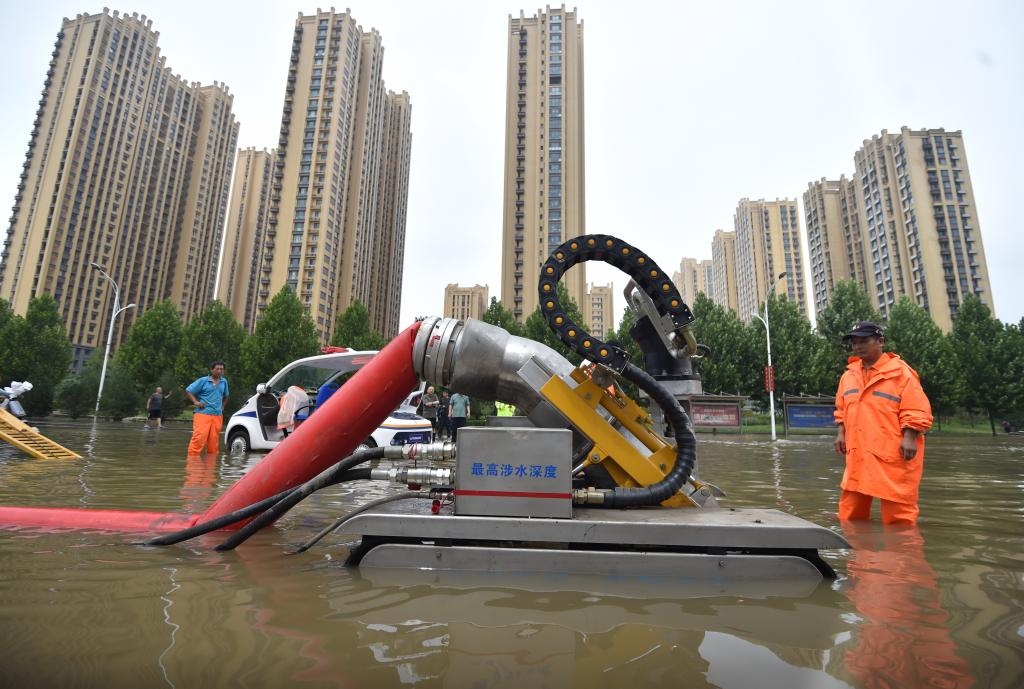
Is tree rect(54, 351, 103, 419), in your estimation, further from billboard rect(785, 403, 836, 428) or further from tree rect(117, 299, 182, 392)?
billboard rect(785, 403, 836, 428)

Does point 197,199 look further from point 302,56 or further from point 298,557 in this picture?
point 298,557

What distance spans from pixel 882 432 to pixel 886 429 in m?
0.03

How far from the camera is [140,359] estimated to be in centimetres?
3650

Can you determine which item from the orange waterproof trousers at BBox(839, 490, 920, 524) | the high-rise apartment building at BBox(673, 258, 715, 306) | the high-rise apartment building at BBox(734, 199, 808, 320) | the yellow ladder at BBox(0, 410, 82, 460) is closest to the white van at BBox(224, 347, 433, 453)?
the yellow ladder at BBox(0, 410, 82, 460)

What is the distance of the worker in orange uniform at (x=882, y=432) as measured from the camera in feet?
11.4

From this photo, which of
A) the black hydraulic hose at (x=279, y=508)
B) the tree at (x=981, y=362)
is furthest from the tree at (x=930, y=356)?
the black hydraulic hose at (x=279, y=508)

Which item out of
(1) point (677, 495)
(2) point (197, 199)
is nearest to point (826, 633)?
(1) point (677, 495)

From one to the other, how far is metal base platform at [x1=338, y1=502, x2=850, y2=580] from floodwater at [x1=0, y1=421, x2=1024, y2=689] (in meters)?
0.08

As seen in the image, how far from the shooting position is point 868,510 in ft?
12.6

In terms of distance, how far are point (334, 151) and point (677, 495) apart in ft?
248

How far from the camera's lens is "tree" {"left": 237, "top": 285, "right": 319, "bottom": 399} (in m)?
34.5

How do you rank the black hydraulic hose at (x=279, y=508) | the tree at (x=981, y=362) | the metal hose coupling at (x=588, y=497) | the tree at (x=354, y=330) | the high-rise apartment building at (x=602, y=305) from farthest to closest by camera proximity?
the high-rise apartment building at (x=602, y=305) < the tree at (x=354, y=330) < the tree at (x=981, y=362) < the black hydraulic hose at (x=279, y=508) < the metal hose coupling at (x=588, y=497)

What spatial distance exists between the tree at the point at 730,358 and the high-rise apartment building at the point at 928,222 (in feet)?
169

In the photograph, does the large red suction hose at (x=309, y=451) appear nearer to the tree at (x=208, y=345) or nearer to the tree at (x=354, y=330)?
the tree at (x=354, y=330)
